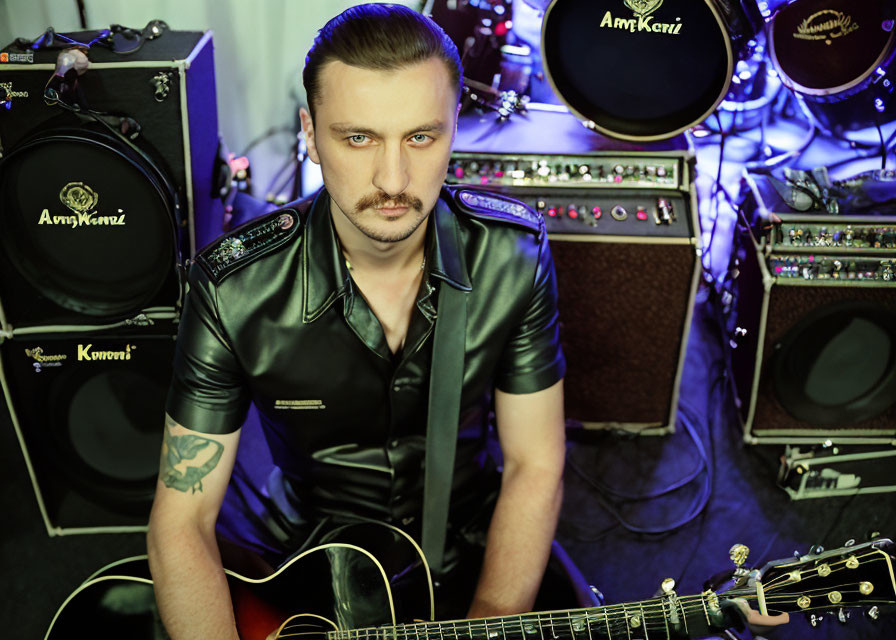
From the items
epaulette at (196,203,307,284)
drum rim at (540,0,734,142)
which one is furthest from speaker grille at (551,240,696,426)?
epaulette at (196,203,307,284)

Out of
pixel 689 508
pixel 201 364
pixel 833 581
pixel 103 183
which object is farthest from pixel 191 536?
pixel 689 508

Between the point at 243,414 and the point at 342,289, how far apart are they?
0.32 m

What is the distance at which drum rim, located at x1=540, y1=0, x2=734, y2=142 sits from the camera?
6.82 ft

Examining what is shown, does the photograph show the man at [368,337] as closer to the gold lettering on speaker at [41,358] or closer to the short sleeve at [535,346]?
the short sleeve at [535,346]

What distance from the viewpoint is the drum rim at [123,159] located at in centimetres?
178

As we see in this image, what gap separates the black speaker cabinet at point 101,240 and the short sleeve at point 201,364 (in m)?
0.35

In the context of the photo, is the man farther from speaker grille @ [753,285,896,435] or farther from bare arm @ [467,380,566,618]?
speaker grille @ [753,285,896,435]

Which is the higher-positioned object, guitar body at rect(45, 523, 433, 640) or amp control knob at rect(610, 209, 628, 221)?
amp control knob at rect(610, 209, 628, 221)

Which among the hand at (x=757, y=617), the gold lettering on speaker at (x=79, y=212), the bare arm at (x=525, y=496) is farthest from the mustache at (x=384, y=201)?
the hand at (x=757, y=617)

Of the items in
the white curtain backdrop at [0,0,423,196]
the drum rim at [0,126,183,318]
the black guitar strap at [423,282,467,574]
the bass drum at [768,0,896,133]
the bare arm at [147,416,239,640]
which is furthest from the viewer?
the white curtain backdrop at [0,0,423,196]

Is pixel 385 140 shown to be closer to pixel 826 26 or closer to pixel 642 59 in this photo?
pixel 642 59

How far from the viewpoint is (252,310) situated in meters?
1.59

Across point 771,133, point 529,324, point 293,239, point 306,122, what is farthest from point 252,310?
point 771,133

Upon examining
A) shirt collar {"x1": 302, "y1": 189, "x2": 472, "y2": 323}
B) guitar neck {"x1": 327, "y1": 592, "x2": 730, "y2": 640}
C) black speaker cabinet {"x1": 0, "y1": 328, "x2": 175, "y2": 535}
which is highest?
shirt collar {"x1": 302, "y1": 189, "x2": 472, "y2": 323}
